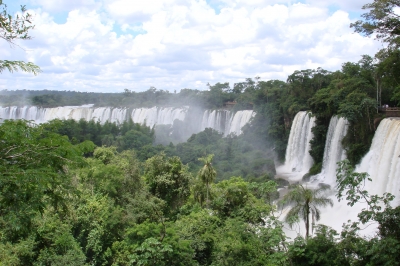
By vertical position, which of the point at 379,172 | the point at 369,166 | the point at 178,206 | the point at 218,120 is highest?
the point at 218,120

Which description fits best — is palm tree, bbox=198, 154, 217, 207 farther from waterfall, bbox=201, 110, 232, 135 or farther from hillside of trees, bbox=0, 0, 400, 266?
waterfall, bbox=201, 110, 232, 135

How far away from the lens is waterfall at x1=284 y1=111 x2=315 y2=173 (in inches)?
1106

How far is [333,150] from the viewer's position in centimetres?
2345

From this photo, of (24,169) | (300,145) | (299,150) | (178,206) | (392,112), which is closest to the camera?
(24,169)

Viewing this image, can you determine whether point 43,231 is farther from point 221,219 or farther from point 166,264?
point 221,219

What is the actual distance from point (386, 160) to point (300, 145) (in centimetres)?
1260

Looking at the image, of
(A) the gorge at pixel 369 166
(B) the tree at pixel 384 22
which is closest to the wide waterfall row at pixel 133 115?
(A) the gorge at pixel 369 166

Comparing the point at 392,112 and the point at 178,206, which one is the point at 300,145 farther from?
the point at 178,206

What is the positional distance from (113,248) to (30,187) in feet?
27.1

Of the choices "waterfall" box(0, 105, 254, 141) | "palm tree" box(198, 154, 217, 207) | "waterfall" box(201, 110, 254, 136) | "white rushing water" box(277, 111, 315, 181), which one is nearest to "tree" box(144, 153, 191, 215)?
"palm tree" box(198, 154, 217, 207)

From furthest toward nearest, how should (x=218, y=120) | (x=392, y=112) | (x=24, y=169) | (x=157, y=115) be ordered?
(x=157, y=115) → (x=218, y=120) → (x=392, y=112) → (x=24, y=169)

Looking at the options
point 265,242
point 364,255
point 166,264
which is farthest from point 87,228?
point 364,255

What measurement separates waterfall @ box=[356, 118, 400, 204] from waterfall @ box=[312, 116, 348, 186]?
159 inches

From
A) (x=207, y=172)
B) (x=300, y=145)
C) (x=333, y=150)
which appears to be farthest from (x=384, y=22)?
(x=300, y=145)
